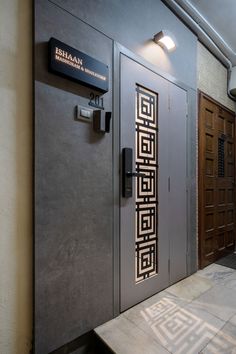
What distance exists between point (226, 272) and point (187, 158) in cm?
145

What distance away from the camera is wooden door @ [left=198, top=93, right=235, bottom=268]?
259cm

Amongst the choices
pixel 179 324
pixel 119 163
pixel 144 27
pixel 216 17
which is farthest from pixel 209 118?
pixel 179 324

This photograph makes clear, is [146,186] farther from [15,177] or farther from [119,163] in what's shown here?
[15,177]

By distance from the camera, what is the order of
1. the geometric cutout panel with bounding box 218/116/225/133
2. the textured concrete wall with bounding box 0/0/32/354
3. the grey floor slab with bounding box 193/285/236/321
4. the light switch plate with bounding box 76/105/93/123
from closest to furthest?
the textured concrete wall with bounding box 0/0/32/354, the light switch plate with bounding box 76/105/93/123, the grey floor slab with bounding box 193/285/236/321, the geometric cutout panel with bounding box 218/116/225/133

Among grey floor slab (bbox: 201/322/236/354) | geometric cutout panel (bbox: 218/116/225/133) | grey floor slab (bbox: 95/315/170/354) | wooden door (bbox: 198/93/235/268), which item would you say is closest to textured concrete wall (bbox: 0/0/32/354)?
grey floor slab (bbox: 95/315/170/354)

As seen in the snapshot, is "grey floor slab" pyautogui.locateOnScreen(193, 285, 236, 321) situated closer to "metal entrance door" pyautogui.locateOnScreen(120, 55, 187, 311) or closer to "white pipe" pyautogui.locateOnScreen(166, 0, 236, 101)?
"metal entrance door" pyautogui.locateOnScreen(120, 55, 187, 311)

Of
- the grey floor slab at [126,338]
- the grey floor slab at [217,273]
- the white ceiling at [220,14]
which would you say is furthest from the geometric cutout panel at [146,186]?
the white ceiling at [220,14]

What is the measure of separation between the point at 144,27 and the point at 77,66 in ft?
3.02

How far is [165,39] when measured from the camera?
6.28 ft

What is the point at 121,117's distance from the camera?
65.9 inches

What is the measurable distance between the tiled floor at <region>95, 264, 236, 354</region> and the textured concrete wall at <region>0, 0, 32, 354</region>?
59cm

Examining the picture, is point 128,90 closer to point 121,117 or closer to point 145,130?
point 121,117

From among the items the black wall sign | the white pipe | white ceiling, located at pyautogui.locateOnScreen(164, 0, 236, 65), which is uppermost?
white ceiling, located at pyautogui.locateOnScreen(164, 0, 236, 65)

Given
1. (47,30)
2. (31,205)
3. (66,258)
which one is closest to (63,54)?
(47,30)
